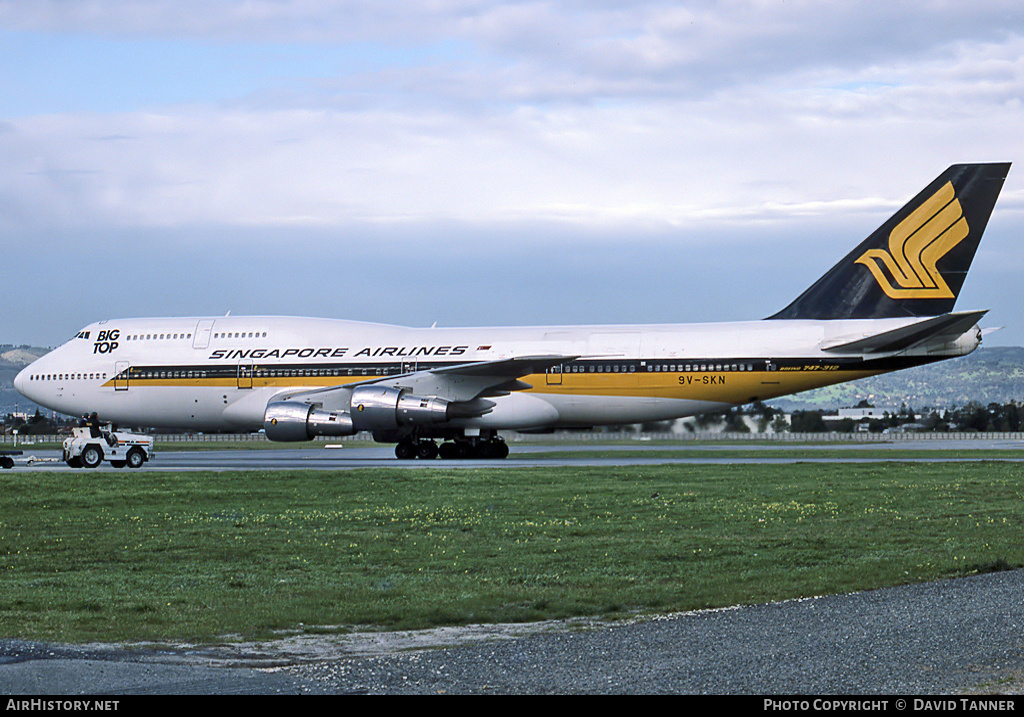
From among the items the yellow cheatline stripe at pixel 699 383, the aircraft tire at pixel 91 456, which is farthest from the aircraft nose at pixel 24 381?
the yellow cheatline stripe at pixel 699 383

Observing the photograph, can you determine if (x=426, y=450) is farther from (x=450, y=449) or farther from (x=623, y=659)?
(x=623, y=659)

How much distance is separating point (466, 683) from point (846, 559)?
6.70 m

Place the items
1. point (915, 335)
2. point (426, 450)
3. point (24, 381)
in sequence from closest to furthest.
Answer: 1. point (915, 335)
2. point (426, 450)
3. point (24, 381)

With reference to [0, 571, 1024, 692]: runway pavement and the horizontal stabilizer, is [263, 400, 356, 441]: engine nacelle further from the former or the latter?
[0, 571, 1024, 692]: runway pavement

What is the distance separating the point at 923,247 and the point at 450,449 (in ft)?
48.3

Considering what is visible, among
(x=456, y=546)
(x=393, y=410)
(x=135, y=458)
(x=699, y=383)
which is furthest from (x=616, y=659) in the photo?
(x=135, y=458)

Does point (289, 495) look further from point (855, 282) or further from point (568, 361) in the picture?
point (855, 282)

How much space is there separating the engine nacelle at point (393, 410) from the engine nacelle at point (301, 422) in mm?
409

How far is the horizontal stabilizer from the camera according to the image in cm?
2811

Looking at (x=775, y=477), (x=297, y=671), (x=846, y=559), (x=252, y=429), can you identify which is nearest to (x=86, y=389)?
(x=252, y=429)

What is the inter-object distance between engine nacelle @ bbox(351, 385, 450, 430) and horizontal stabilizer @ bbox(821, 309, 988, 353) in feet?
35.1

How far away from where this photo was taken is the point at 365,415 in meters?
31.3

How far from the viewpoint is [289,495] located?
796 inches

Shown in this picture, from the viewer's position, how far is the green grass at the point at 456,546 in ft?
30.1
